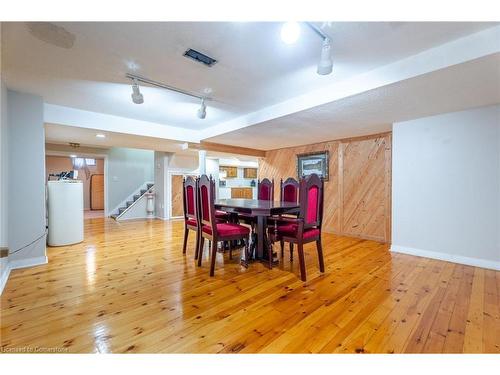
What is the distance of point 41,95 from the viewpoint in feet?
9.64

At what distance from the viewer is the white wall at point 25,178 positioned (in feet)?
9.00

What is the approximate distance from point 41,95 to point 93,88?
32.3 inches

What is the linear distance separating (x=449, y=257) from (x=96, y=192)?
1101cm

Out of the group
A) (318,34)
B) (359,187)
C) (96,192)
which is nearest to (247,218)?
(318,34)

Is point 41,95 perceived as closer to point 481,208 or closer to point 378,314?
point 378,314

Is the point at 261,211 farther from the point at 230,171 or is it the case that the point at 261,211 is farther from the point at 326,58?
the point at 230,171

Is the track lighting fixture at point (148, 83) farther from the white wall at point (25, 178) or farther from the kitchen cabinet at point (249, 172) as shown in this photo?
the kitchen cabinet at point (249, 172)

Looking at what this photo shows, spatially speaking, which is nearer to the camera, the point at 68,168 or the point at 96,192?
the point at 68,168

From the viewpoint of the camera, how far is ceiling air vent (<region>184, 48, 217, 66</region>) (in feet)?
6.52

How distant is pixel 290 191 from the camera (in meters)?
3.90

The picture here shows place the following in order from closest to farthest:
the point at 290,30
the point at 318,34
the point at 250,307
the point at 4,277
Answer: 1. the point at 290,30
2. the point at 318,34
3. the point at 250,307
4. the point at 4,277

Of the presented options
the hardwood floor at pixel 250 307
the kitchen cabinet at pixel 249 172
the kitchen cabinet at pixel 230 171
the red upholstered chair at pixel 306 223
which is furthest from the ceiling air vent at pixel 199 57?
the kitchen cabinet at pixel 249 172

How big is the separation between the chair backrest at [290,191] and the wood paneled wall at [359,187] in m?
1.46
